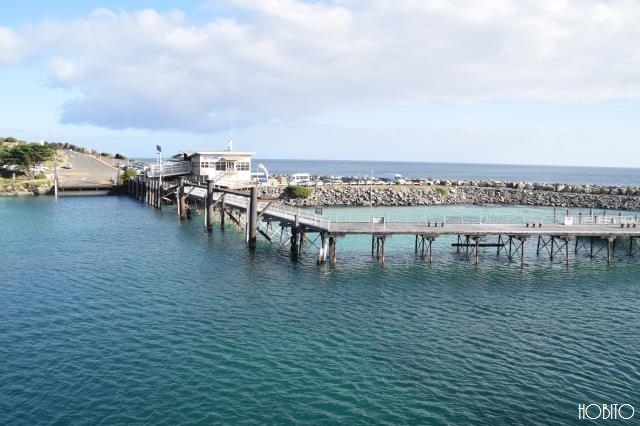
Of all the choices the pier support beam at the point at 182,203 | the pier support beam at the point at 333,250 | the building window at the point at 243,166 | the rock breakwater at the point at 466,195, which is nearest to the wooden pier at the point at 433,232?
the pier support beam at the point at 333,250

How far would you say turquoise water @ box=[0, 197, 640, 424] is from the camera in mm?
19766

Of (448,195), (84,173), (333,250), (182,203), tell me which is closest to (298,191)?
(182,203)

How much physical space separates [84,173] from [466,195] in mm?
85852

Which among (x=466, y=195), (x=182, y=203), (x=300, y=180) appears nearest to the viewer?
(x=182, y=203)

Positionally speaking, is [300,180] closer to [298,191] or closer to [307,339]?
[298,191]

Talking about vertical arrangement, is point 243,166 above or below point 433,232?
above

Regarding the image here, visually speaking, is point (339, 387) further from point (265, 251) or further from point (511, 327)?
point (265, 251)

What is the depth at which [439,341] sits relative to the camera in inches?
1031

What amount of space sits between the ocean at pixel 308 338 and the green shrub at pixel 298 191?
4222 cm

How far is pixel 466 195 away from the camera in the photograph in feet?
328

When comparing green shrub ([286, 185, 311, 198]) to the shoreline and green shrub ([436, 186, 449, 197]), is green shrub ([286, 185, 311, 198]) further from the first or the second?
green shrub ([436, 186, 449, 197])

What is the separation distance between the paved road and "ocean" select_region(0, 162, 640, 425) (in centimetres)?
5940

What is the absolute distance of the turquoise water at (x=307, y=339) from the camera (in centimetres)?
1977

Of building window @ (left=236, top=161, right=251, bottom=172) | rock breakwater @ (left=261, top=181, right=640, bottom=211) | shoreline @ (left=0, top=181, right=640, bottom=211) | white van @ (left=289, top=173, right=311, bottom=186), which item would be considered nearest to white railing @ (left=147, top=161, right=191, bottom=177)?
building window @ (left=236, top=161, right=251, bottom=172)
